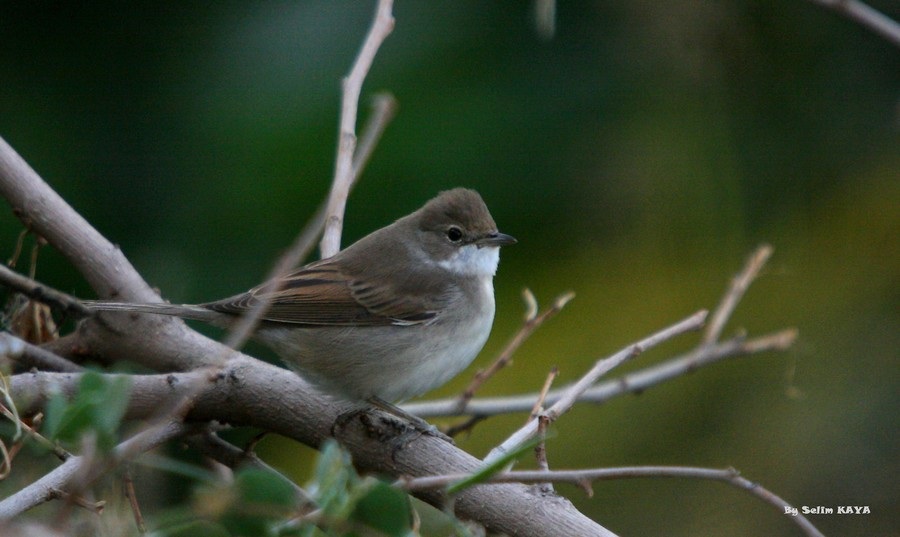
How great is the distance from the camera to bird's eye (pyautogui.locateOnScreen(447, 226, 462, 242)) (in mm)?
3928

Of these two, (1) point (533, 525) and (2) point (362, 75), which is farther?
(2) point (362, 75)

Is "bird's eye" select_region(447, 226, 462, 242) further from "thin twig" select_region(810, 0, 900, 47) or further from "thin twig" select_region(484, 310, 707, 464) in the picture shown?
"thin twig" select_region(810, 0, 900, 47)

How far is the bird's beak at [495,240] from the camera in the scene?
382 cm

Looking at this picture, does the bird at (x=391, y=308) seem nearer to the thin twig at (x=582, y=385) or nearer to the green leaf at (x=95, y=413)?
the thin twig at (x=582, y=385)

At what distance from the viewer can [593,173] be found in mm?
4867

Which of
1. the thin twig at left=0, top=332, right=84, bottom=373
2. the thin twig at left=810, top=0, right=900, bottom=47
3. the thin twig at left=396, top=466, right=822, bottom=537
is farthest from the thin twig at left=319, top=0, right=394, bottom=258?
the thin twig at left=396, top=466, right=822, bottom=537

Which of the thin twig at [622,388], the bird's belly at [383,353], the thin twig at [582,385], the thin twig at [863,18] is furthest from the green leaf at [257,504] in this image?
the thin twig at [863,18]

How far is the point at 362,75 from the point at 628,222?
2278mm

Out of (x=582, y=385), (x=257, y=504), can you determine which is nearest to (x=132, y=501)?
(x=257, y=504)

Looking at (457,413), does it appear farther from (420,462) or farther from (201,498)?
(201,498)

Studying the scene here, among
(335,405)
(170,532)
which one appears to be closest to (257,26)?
(335,405)

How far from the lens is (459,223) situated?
3.93m

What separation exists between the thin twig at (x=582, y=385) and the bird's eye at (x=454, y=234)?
4.80ft

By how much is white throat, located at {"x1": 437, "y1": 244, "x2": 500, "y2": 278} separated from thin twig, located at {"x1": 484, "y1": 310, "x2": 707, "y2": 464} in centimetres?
136
